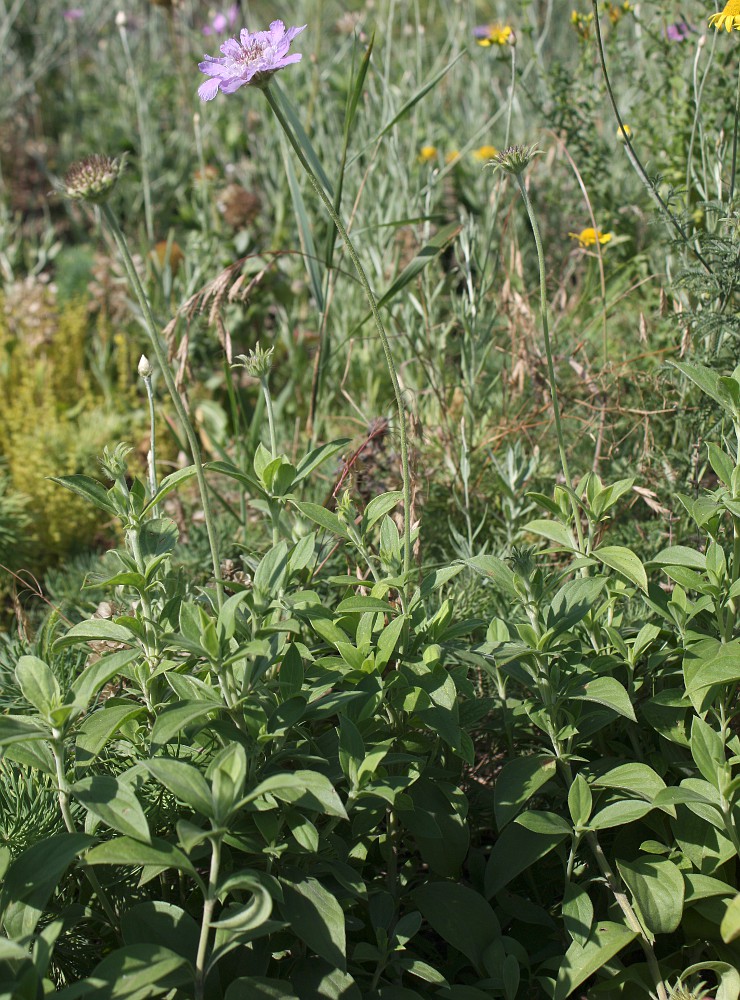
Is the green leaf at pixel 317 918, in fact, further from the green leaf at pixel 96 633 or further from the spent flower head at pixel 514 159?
the spent flower head at pixel 514 159

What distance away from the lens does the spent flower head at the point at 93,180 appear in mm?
1098

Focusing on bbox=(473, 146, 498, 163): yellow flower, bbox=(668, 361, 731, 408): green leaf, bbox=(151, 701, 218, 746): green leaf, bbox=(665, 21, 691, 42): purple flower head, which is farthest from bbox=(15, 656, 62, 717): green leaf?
bbox=(473, 146, 498, 163): yellow flower

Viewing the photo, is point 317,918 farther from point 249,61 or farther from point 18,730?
point 249,61

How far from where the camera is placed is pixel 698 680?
128 cm

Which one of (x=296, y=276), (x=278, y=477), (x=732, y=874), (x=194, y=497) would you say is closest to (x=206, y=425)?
(x=194, y=497)

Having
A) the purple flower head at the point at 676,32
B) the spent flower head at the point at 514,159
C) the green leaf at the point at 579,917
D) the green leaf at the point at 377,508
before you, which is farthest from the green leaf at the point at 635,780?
the purple flower head at the point at 676,32

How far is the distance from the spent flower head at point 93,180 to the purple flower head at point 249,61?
0.17 metres

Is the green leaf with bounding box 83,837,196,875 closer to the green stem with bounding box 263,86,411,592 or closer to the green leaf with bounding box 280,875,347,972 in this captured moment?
the green leaf with bounding box 280,875,347,972

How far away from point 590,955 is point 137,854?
0.61 meters

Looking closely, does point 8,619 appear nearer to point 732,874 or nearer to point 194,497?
point 194,497

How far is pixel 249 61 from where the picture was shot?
3.92ft

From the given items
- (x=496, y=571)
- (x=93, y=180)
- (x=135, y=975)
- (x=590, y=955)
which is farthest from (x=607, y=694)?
(x=93, y=180)

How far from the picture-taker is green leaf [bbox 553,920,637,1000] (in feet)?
4.03

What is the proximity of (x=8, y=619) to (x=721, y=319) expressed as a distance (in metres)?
1.76
